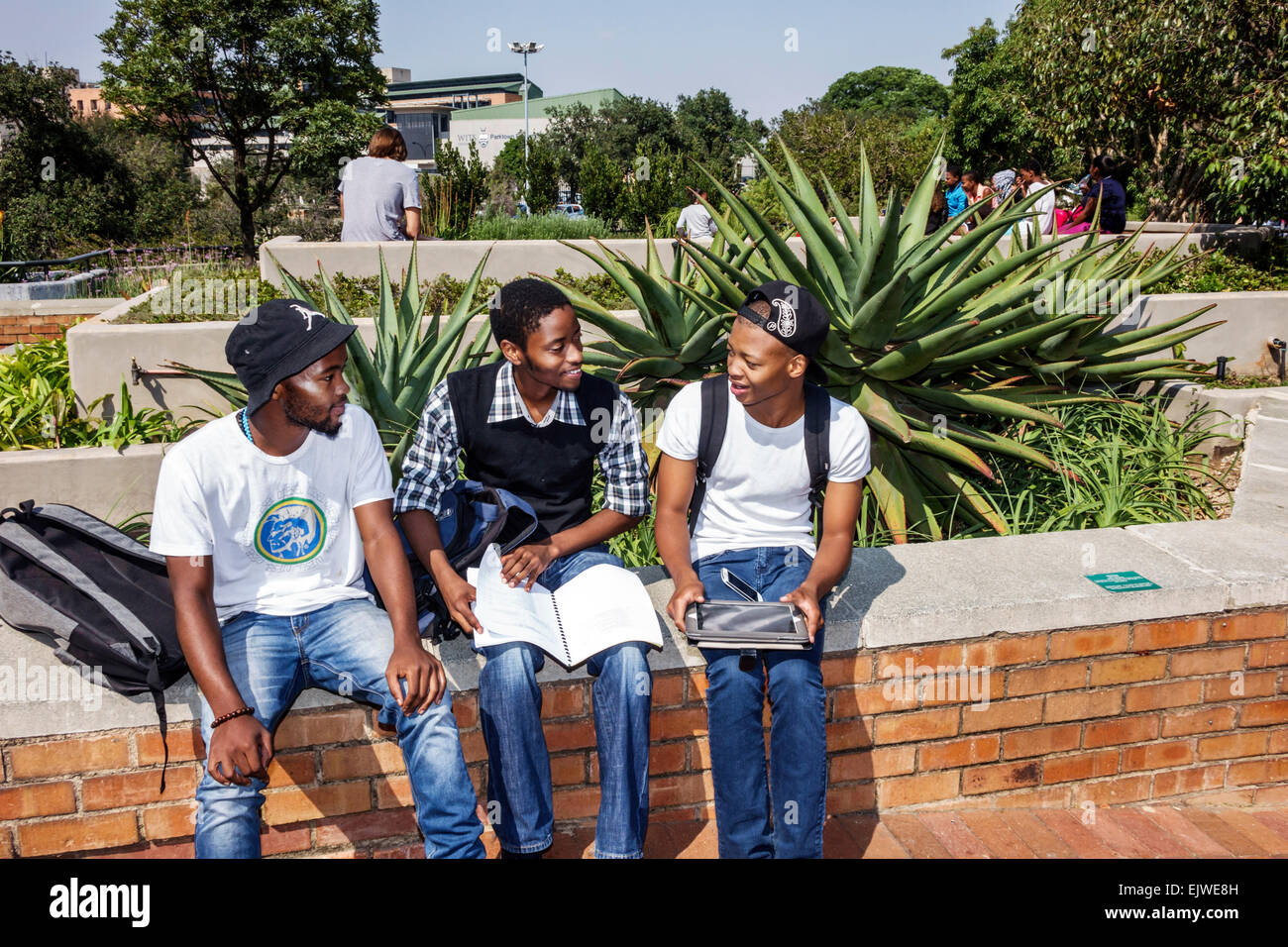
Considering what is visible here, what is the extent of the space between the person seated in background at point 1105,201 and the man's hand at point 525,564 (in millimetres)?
8323

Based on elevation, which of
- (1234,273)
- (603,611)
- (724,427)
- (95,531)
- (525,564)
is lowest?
(603,611)

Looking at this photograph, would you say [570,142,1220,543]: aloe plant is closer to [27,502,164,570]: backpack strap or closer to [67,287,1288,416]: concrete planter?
[67,287,1288,416]: concrete planter

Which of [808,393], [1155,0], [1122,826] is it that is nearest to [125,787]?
[808,393]

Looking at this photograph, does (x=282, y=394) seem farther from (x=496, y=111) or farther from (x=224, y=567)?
(x=496, y=111)

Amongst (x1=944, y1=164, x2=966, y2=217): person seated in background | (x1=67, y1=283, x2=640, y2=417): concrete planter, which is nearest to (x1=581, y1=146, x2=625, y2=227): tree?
(x1=944, y1=164, x2=966, y2=217): person seated in background

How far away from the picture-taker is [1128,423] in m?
5.16

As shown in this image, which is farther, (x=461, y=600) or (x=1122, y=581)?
(x=1122, y=581)

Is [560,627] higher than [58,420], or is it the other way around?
[58,420]

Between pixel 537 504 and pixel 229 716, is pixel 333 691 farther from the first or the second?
pixel 537 504

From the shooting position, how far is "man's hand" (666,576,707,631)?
2896 mm

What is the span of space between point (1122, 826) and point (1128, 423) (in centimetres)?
259

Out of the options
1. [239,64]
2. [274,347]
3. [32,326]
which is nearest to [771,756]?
[274,347]

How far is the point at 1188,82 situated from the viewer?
A: 38.6 feet

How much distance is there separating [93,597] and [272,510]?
50 cm
